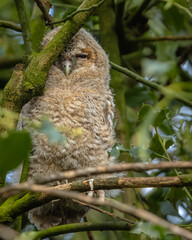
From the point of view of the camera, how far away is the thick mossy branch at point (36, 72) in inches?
56.3

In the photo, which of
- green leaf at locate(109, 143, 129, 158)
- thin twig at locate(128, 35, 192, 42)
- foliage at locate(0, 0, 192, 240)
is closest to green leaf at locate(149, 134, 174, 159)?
foliage at locate(0, 0, 192, 240)

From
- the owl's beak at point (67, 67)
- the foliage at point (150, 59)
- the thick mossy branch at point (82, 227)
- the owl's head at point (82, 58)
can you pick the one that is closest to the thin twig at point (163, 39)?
the foliage at point (150, 59)

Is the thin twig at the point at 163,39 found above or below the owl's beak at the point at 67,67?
above

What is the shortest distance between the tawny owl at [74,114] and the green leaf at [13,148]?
2.75ft

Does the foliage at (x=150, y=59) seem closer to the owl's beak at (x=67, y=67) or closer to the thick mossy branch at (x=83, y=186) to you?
the owl's beak at (x=67, y=67)

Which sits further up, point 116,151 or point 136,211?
point 136,211

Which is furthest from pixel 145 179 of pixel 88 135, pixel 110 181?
pixel 88 135

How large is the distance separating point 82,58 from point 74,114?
0.50 meters

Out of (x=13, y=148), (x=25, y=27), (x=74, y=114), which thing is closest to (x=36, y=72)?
(x=25, y=27)

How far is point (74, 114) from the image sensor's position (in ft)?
6.47

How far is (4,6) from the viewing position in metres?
2.12

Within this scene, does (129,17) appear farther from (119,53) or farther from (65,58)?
(65,58)

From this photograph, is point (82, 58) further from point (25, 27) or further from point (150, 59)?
point (25, 27)

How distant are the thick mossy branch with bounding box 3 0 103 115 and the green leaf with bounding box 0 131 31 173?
535mm
